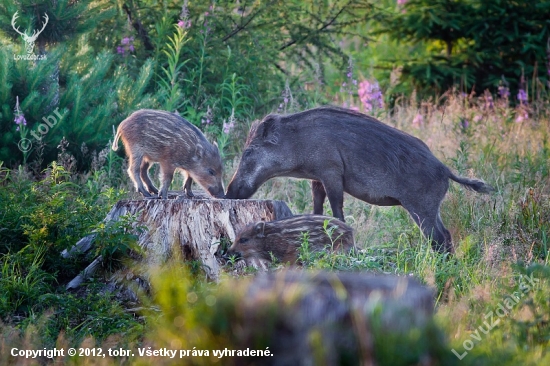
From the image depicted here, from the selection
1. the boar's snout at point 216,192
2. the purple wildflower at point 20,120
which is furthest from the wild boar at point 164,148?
the purple wildflower at point 20,120

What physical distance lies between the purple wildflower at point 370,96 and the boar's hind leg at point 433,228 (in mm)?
3877

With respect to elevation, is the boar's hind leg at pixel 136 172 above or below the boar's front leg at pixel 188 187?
above

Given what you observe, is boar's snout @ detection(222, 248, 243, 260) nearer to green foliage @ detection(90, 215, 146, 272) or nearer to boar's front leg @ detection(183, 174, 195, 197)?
green foliage @ detection(90, 215, 146, 272)

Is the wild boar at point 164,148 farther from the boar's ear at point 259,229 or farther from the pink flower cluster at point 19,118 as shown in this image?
the pink flower cluster at point 19,118

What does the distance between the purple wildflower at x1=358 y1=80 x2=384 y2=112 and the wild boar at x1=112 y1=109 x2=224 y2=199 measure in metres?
4.08

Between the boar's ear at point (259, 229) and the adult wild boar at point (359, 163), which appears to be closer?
the boar's ear at point (259, 229)

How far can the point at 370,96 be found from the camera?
10805 mm

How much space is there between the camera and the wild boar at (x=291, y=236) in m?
6.17

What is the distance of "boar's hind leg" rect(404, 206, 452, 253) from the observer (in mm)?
6965

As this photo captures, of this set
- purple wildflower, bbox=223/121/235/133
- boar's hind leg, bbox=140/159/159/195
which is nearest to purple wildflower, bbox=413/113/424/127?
purple wildflower, bbox=223/121/235/133

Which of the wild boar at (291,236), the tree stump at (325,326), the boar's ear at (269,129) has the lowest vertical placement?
the wild boar at (291,236)

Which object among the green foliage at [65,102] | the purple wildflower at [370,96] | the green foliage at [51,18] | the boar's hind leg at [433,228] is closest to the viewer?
the boar's hind leg at [433,228]

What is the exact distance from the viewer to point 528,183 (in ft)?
28.0

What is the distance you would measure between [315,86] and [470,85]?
10.2 ft
